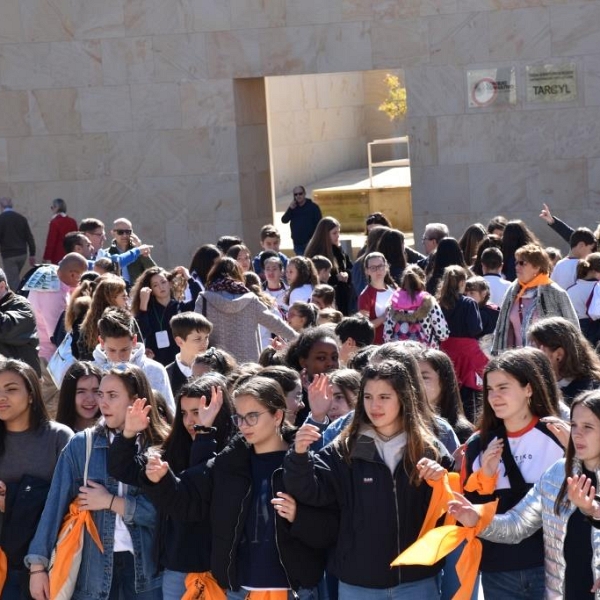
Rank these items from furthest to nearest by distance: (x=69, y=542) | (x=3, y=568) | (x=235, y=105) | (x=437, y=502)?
1. (x=235, y=105)
2. (x=3, y=568)
3. (x=69, y=542)
4. (x=437, y=502)

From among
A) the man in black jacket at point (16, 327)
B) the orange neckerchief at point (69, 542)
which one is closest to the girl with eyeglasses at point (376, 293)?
the man in black jacket at point (16, 327)

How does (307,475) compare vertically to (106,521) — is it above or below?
above

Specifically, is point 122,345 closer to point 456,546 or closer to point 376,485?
point 376,485

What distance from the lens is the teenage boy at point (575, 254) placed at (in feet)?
38.2

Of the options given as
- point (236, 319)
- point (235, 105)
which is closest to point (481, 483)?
point (236, 319)

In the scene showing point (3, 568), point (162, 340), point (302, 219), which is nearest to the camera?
point (3, 568)

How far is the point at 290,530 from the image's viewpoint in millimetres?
5688

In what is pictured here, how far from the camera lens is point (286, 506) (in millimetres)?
5609

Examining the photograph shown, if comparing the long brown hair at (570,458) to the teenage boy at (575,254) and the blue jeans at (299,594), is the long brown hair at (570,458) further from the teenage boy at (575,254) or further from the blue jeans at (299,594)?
the teenage boy at (575,254)

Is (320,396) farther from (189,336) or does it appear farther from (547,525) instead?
(189,336)

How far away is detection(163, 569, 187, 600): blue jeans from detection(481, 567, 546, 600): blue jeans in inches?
55.7

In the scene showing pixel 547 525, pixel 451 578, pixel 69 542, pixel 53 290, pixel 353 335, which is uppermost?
pixel 53 290

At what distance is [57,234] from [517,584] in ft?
43.9

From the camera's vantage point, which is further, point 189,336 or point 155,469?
point 189,336
